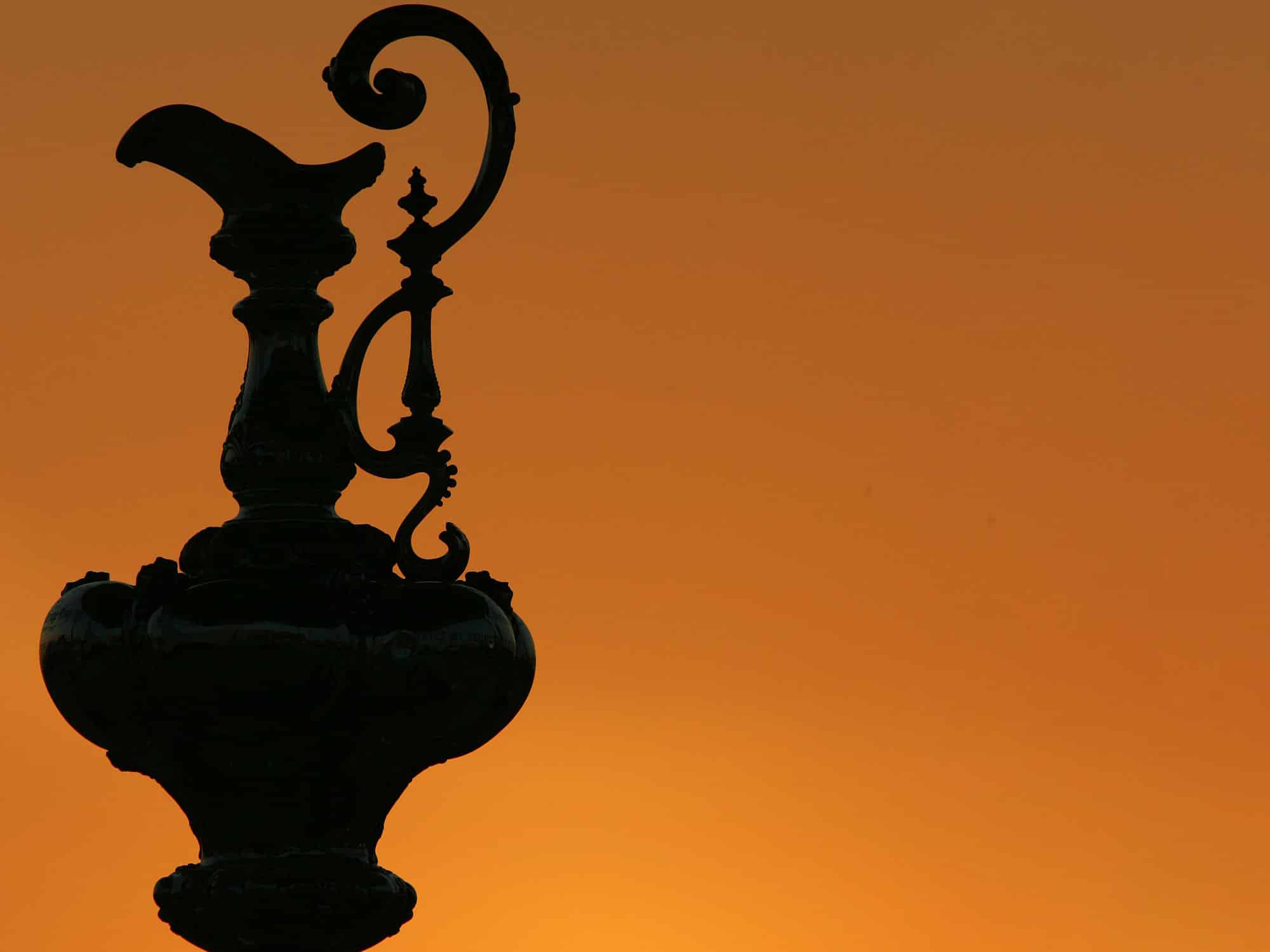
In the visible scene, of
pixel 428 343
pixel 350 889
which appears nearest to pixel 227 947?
pixel 350 889

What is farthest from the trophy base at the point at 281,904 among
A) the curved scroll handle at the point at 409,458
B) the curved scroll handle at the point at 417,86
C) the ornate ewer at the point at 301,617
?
the curved scroll handle at the point at 417,86

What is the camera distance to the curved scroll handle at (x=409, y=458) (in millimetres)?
9438

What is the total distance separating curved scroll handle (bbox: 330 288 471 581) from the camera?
9.44 meters

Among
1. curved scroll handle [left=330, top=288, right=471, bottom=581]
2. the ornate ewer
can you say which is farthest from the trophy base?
curved scroll handle [left=330, top=288, right=471, bottom=581]

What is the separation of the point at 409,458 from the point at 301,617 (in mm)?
579

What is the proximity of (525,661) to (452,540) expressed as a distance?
1.24 ft

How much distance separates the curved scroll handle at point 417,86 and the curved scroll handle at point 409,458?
15.1 inches

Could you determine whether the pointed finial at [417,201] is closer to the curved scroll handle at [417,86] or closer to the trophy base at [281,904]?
the curved scroll handle at [417,86]

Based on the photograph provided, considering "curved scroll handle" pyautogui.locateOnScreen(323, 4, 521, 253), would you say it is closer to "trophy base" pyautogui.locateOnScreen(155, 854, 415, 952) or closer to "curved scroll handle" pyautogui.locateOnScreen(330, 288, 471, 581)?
"curved scroll handle" pyautogui.locateOnScreen(330, 288, 471, 581)

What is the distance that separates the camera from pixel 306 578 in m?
9.22

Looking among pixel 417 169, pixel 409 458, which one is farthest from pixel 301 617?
pixel 417 169

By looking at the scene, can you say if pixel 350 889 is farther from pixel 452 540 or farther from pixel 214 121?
pixel 214 121

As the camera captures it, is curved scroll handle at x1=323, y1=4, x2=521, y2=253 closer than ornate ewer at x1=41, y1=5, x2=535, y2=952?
No

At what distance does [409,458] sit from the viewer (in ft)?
31.0
